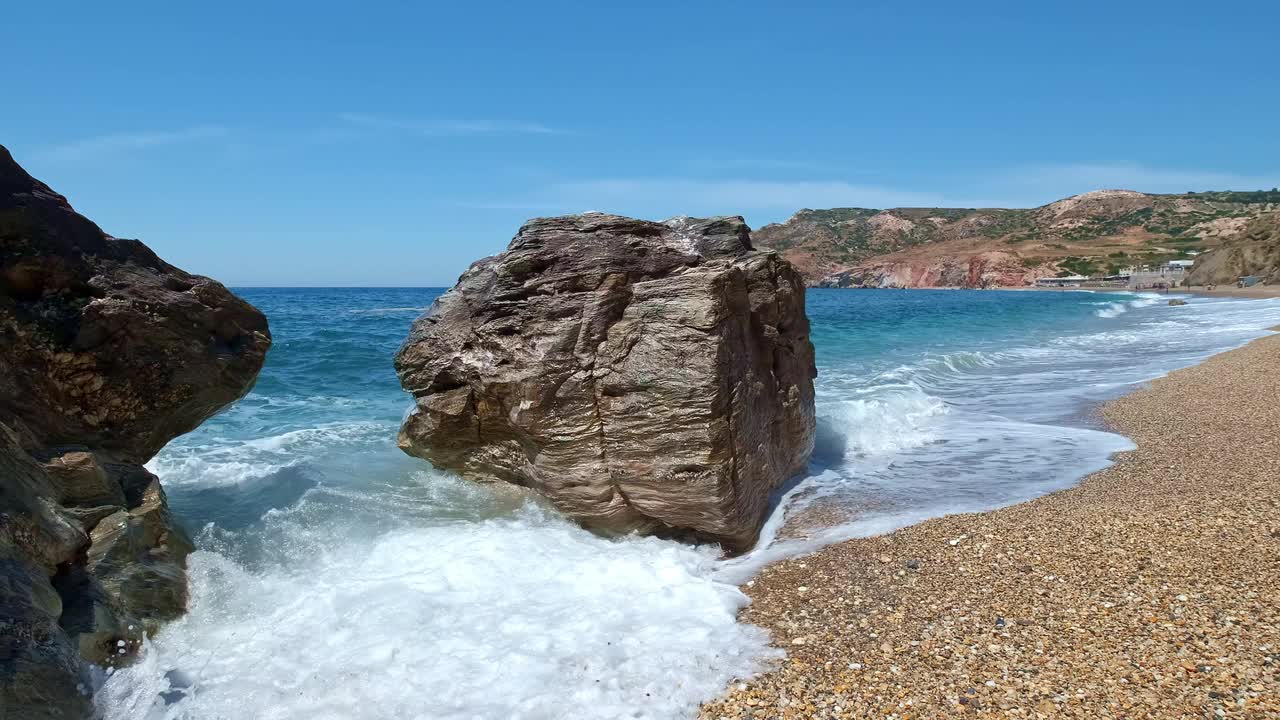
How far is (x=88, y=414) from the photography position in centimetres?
590

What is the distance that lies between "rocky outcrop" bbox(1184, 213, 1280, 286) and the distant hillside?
Answer: 2470cm

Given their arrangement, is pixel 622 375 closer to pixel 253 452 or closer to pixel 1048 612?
pixel 1048 612

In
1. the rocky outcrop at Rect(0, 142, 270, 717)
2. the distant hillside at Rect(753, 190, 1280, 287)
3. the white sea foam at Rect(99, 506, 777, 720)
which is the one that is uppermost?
the distant hillside at Rect(753, 190, 1280, 287)

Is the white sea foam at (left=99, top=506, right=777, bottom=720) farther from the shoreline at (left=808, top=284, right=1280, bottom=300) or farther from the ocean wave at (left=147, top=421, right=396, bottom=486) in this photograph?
the shoreline at (left=808, top=284, right=1280, bottom=300)

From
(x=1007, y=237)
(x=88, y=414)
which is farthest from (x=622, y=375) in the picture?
(x=1007, y=237)

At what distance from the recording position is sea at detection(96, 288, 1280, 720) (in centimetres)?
449

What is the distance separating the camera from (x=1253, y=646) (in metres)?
4.05

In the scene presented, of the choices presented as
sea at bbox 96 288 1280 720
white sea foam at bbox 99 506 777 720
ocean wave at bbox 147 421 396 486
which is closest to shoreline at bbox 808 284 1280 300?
sea at bbox 96 288 1280 720

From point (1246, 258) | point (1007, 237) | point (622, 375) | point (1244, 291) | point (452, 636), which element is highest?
point (1007, 237)

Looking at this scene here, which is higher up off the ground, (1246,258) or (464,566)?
(1246,258)

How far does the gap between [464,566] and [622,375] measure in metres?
2.18

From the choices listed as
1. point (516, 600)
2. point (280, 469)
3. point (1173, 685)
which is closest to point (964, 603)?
point (1173, 685)

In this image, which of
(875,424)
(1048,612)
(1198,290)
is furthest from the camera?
(1198,290)

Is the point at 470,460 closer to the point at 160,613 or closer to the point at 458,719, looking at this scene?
the point at 160,613
